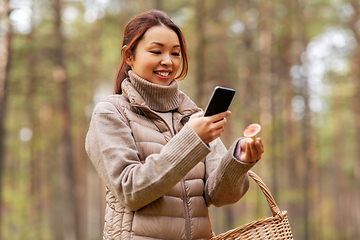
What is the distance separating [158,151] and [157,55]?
599 millimetres

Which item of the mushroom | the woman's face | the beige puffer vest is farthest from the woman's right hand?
the woman's face

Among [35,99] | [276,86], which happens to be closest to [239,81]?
[276,86]

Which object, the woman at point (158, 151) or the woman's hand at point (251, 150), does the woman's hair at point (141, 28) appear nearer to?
the woman at point (158, 151)

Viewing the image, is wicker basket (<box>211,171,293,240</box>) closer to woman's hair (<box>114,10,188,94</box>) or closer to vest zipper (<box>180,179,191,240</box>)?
vest zipper (<box>180,179,191,240</box>)

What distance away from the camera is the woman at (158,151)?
1919 mm

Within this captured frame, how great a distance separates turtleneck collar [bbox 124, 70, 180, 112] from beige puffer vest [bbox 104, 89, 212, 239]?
9 centimetres

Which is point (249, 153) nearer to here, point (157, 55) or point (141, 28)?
point (157, 55)

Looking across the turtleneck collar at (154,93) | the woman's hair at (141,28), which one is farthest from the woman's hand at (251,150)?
the woman's hair at (141,28)

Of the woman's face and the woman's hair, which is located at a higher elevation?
the woman's hair

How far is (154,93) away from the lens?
234cm

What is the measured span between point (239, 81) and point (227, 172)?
12.3 m

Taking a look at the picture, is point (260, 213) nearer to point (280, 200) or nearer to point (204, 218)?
point (280, 200)

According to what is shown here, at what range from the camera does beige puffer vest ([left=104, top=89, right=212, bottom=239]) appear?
2043 millimetres

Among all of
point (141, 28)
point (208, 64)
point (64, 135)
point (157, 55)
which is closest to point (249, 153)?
point (157, 55)
